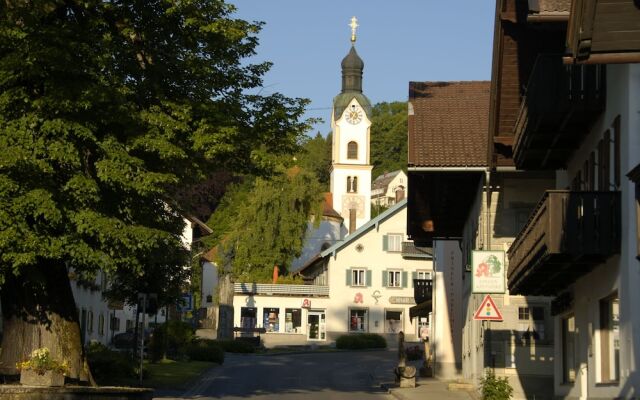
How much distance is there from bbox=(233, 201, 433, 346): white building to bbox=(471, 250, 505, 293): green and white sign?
2088 inches

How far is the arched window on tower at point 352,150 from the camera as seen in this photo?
4520 inches

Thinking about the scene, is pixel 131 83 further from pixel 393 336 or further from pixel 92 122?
pixel 393 336

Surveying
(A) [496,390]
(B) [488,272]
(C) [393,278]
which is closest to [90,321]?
(B) [488,272]

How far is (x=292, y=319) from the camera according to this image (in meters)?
81.9

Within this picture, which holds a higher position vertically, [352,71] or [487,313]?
[352,71]

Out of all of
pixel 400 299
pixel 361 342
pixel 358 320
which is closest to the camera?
pixel 361 342

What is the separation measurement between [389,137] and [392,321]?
245 ft

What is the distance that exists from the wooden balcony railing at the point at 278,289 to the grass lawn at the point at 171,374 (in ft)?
102

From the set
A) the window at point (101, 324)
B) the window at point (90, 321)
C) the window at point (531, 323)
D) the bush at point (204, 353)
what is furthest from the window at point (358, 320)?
the window at point (531, 323)

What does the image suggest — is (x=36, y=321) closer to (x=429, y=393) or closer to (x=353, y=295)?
(x=429, y=393)

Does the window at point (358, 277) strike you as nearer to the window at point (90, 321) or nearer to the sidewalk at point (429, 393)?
the window at point (90, 321)

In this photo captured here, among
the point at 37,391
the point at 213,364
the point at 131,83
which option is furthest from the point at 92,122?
the point at 213,364

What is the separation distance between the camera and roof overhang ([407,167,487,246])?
32.8 m

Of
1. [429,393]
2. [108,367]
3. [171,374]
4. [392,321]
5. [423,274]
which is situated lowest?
[429,393]
